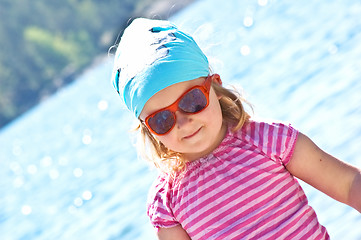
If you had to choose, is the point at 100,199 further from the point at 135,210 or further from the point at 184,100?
the point at 184,100

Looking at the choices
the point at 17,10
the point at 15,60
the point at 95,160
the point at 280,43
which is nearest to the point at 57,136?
the point at 95,160

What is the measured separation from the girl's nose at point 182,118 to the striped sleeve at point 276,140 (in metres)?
0.30

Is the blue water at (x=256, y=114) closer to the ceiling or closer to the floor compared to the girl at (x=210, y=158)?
closer to the ceiling

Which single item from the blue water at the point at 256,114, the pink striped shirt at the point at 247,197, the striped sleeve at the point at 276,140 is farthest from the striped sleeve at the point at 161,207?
the blue water at the point at 256,114

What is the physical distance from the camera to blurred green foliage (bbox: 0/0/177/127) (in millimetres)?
68688

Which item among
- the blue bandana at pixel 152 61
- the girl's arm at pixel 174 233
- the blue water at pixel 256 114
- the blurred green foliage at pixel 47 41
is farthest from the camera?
the blurred green foliage at pixel 47 41

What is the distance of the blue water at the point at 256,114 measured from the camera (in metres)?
5.45

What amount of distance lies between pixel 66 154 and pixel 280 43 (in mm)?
7287

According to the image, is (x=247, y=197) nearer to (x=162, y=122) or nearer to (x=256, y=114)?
(x=162, y=122)

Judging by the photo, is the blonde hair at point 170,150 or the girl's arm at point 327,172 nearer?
the girl's arm at point 327,172

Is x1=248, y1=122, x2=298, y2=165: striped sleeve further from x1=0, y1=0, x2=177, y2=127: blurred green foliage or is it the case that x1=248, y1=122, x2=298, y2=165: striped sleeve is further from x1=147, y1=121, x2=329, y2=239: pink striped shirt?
x1=0, y1=0, x2=177, y2=127: blurred green foliage

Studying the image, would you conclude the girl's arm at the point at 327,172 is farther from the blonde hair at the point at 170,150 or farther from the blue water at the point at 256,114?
the blue water at the point at 256,114

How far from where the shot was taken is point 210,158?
2570 mm

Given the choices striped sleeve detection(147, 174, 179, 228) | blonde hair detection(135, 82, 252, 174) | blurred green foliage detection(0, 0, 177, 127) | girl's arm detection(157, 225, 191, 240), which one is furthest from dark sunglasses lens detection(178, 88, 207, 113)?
blurred green foliage detection(0, 0, 177, 127)
